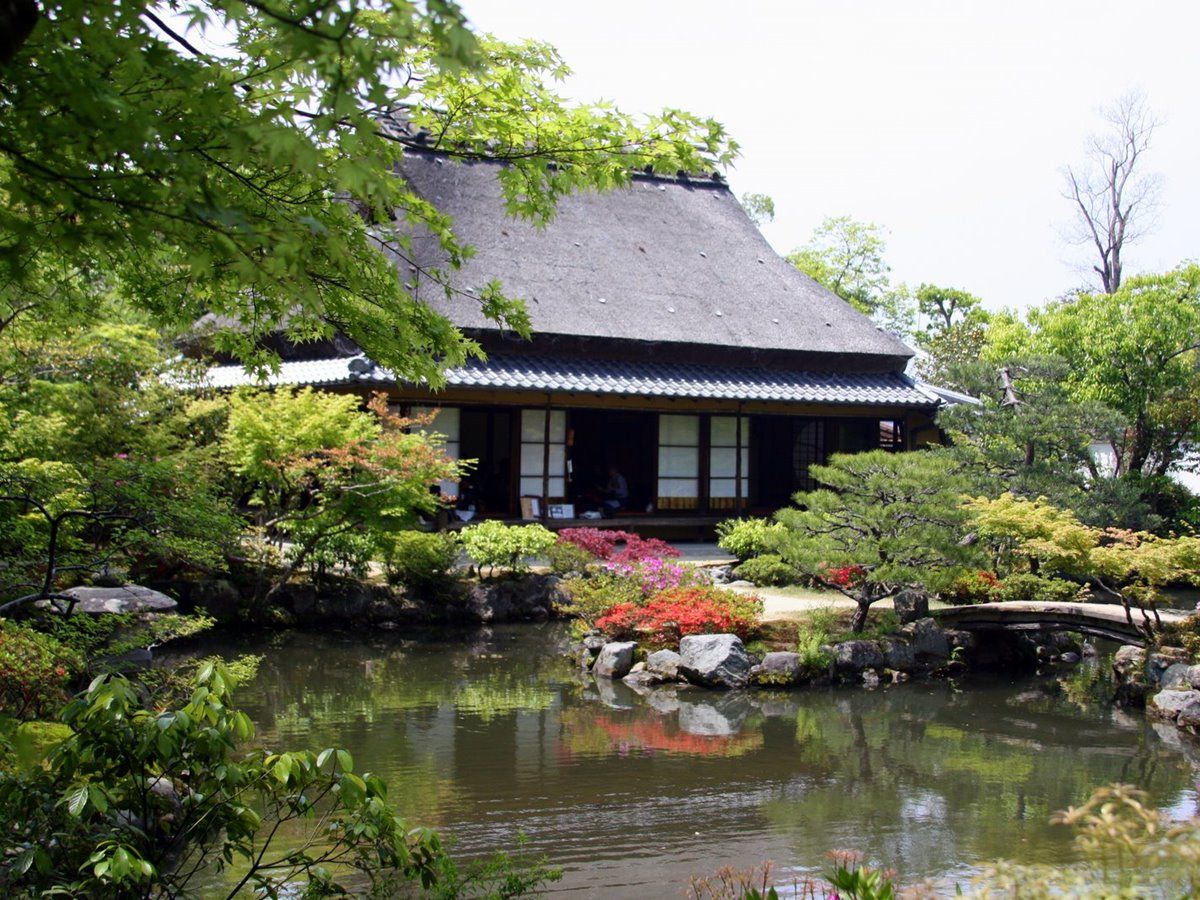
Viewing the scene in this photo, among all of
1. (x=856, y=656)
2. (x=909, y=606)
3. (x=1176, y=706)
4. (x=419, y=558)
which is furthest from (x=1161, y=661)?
(x=419, y=558)

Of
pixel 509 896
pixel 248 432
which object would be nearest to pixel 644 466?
pixel 248 432

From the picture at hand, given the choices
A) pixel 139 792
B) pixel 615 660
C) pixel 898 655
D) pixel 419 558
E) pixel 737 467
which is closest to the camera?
pixel 139 792

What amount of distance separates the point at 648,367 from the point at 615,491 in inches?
94.1

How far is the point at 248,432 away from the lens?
39.9 feet

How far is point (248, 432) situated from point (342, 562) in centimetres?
216

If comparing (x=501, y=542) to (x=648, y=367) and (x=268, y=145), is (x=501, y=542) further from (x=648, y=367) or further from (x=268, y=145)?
(x=268, y=145)

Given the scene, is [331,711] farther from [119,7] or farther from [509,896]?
[119,7]

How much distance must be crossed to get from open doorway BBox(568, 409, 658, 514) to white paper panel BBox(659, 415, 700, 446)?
7.2 inches

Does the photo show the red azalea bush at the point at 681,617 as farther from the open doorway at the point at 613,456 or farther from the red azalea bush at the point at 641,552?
the open doorway at the point at 613,456

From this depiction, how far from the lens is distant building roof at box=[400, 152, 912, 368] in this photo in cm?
1800

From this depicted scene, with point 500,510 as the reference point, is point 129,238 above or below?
above

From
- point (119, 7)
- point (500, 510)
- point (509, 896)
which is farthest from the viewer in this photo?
point (500, 510)

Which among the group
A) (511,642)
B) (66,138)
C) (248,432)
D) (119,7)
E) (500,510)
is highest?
(119,7)

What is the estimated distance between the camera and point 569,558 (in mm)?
14109
